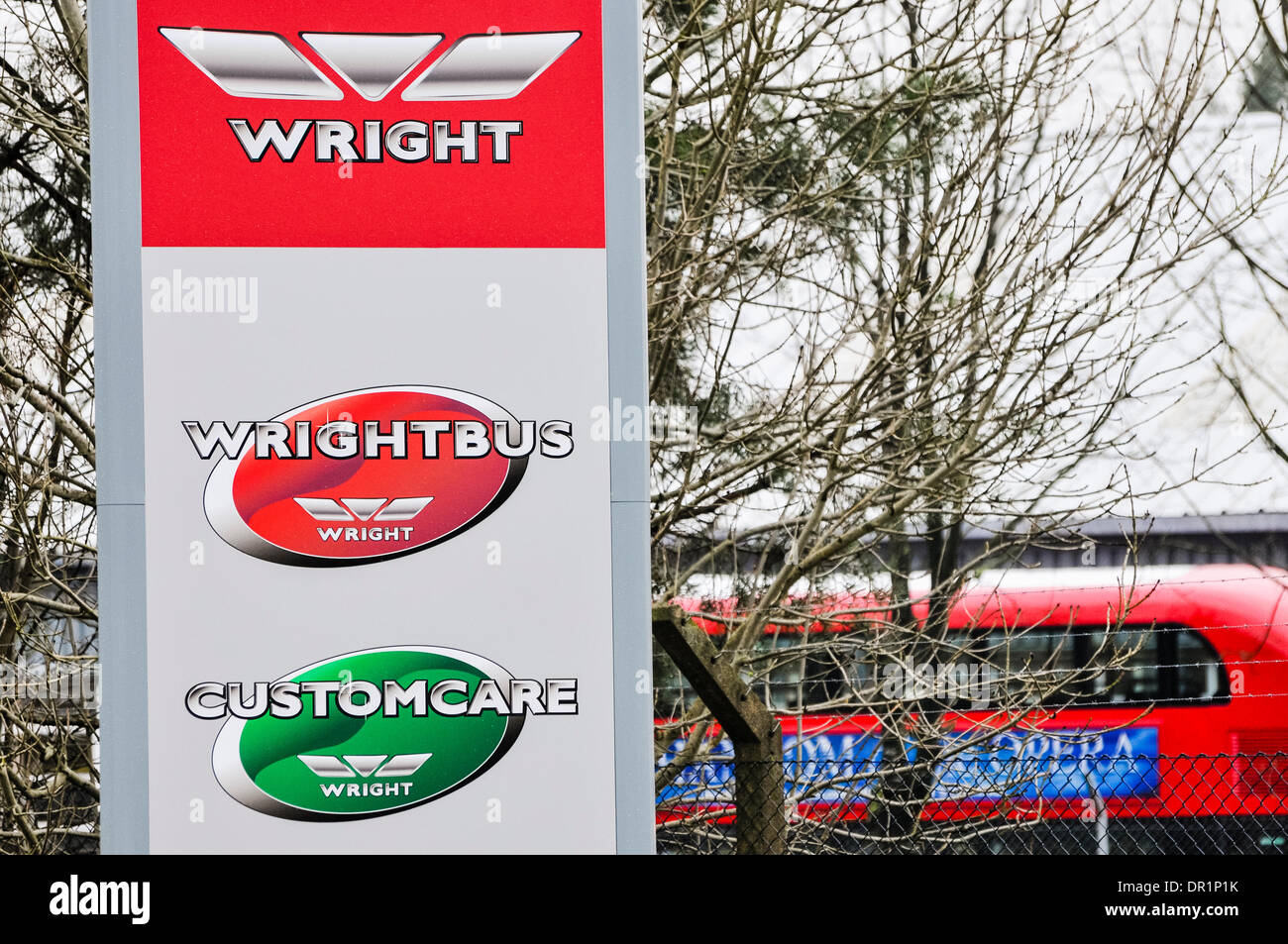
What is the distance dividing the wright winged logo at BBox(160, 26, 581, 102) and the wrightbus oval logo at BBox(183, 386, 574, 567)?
1.04m

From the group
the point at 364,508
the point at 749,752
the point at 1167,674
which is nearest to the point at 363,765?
the point at 364,508

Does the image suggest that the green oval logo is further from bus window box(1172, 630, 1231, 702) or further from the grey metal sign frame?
bus window box(1172, 630, 1231, 702)

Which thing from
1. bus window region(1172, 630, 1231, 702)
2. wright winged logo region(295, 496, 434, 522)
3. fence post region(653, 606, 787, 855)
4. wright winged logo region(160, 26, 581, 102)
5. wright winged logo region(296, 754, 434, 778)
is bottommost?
bus window region(1172, 630, 1231, 702)

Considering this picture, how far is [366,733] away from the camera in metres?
4.32

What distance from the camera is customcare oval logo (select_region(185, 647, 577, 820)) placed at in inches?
168

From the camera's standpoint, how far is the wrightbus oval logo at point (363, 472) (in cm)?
428

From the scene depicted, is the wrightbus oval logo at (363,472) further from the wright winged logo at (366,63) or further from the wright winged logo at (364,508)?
the wright winged logo at (366,63)

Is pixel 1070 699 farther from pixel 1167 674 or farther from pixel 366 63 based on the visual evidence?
pixel 366 63

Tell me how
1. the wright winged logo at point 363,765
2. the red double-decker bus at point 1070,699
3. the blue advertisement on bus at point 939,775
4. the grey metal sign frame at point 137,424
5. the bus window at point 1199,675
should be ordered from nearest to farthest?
the grey metal sign frame at point 137,424
the wright winged logo at point 363,765
the blue advertisement on bus at point 939,775
the red double-decker bus at point 1070,699
the bus window at point 1199,675

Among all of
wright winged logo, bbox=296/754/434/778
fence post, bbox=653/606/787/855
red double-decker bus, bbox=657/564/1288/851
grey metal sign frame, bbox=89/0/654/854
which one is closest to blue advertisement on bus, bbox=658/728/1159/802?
red double-decker bus, bbox=657/564/1288/851

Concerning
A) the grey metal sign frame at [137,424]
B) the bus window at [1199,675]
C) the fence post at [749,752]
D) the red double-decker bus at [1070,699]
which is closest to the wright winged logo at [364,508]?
the grey metal sign frame at [137,424]

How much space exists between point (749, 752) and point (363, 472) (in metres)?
2.49

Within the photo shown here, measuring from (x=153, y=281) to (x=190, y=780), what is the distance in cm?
166

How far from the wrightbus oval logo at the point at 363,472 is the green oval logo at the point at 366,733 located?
1.33 ft
